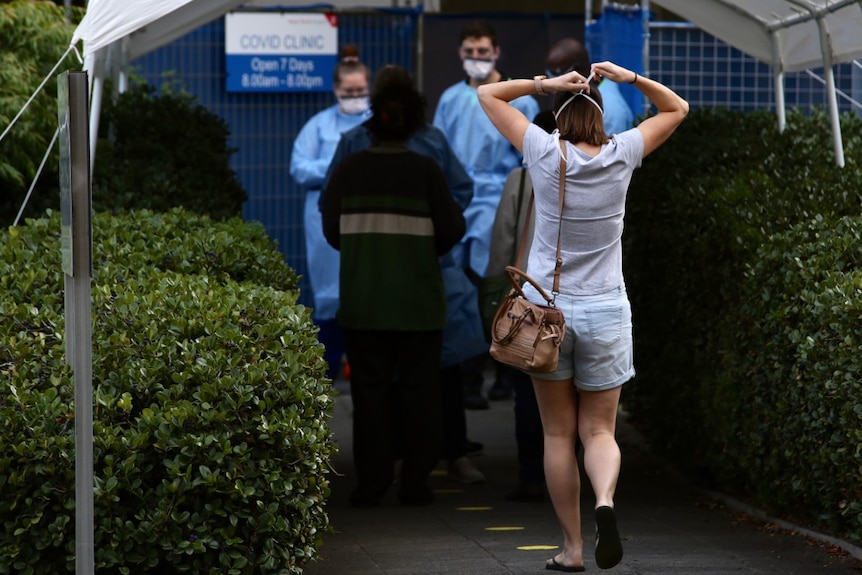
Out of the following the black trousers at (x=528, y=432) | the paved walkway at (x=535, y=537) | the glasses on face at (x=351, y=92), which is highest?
the glasses on face at (x=351, y=92)

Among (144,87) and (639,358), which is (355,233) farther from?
(144,87)

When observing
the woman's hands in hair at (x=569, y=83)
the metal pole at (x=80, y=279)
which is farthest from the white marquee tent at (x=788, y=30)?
the metal pole at (x=80, y=279)

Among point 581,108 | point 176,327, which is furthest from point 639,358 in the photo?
point 176,327

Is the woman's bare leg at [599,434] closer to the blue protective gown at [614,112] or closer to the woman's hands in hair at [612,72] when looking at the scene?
the woman's hands in hair at [612,72]

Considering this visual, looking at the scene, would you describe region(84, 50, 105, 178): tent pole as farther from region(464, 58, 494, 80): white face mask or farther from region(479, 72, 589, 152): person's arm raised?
region(464, 58, 494, 80): white face mask

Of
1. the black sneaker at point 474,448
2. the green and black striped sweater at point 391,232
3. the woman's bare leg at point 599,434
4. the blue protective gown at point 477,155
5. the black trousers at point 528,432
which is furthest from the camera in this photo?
the blue protective gown at point 477,155

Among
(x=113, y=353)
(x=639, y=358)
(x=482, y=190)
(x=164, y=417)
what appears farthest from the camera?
(x=482, y=190)

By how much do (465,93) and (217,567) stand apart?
19.1 ft

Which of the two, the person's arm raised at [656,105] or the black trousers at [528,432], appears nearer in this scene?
the person's arm raised at [656,105]

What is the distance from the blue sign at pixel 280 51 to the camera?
11.6 meters

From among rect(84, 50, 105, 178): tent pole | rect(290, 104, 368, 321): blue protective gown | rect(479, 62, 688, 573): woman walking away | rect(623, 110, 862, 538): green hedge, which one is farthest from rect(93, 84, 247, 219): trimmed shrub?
rect(479, 62, 688, 573): woman walking away

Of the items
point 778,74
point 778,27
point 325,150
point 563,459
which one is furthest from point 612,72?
point 325,150

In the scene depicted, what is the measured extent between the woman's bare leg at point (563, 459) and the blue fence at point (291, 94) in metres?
6.33

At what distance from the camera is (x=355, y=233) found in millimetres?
6980
